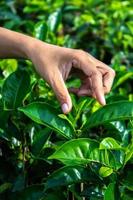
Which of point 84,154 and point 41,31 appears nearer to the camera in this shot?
point 84,154

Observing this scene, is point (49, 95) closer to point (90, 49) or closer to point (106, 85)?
point (106, 85)

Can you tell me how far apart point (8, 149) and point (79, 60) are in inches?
17.1

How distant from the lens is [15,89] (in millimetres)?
1696

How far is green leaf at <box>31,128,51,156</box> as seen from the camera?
5.27 ft

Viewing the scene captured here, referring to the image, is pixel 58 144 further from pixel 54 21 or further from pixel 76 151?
pixel 54 21

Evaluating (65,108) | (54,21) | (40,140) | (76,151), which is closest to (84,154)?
(76,151)

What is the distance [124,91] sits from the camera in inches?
98.4

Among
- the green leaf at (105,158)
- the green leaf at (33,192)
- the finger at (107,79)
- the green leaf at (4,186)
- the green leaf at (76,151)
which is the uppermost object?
the finger at (107,79)

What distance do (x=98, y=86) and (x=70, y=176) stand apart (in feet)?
0.84

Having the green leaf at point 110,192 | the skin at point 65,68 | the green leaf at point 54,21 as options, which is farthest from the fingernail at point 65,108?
the green leaf at point 54,21

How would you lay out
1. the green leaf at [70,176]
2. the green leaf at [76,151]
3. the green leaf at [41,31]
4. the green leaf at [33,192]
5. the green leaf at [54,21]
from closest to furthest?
the green leaf at [76,151]
the green leaf at [70,176]
the green leaf at [33,192]
the green leaf at [41,31]
the green leaf at [54,21]

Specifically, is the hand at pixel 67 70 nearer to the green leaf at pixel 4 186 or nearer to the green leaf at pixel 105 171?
the green leaf at pixel 105 171

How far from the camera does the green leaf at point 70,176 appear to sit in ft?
4.76

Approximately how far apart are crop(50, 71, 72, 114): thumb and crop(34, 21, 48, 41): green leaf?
0.74 m
